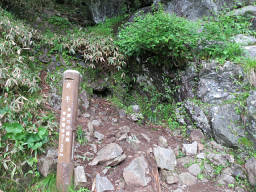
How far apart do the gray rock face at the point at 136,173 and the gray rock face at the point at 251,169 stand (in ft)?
6.50

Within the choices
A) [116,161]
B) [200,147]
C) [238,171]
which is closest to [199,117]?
[200,147]

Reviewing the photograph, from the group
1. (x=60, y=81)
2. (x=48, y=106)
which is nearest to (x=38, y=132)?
(x=48, y=106)

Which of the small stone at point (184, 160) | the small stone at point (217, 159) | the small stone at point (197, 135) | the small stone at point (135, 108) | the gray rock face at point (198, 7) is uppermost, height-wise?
the gray rock face at point (198, 7)

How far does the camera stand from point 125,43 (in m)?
5.29

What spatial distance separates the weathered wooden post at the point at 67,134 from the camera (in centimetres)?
280

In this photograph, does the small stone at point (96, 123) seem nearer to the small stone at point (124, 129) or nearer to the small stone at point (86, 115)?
the small stone at point (86, 115)

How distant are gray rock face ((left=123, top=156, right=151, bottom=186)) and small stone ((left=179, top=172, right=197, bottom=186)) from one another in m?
0.79

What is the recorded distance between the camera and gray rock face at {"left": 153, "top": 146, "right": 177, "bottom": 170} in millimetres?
3566

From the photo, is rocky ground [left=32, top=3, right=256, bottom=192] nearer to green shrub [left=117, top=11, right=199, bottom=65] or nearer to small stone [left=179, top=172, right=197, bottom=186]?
small stone [left=179, top=172, right=197, bottom=186]

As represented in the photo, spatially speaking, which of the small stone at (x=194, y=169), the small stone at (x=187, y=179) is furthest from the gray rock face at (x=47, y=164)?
the small stone at (x=194, y=169)

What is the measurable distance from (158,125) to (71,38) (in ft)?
12.3

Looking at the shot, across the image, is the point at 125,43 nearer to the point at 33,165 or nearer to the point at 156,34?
the point at 156,34

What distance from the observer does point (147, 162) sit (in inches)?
133

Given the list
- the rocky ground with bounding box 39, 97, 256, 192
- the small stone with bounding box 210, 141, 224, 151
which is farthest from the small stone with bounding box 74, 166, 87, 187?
the small stone with bounding box 210, 141, 224, 151
